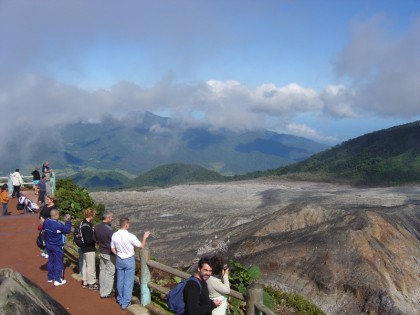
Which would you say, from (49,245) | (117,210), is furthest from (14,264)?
(117,210)

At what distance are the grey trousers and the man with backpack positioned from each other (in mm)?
4841

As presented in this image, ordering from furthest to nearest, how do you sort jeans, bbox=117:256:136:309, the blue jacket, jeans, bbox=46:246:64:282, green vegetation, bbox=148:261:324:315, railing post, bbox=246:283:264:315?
jeans, bbox=46:246:64:282 < the blue jacket < jeans, bbox=117:256:136:309 < green vegetation, bbox=148:261:324:315 < railing post, bbox=246:283:264:315

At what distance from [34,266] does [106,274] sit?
469 centimetres

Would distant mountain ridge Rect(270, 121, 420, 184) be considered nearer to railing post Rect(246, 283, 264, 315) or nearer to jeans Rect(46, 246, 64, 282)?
jeans Rect(46, 246, 64, 282)

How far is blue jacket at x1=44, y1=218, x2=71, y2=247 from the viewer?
1269 cm

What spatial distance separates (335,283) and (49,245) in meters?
13.5

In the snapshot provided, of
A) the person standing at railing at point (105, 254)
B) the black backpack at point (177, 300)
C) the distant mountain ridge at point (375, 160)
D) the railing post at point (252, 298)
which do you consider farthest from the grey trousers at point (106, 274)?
the distant mountain ridge at point (375, 160)

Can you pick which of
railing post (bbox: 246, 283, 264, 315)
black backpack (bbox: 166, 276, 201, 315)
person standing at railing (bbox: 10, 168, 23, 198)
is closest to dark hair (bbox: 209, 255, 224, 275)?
black backpack (bbox: 166, 276, 201, 315)

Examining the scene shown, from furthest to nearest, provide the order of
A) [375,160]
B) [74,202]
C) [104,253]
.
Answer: [375,160], [74,202], [104,253]

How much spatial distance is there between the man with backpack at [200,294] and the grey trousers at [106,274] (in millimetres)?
4841

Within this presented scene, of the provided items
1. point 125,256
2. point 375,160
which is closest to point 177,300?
point 125,256

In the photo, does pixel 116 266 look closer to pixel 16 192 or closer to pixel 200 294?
pixel 200 294

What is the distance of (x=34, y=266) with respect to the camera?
50.3 ft

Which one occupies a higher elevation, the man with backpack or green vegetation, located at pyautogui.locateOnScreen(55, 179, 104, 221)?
green vegetation, located at pyautogui.locateOnScreen(55, 179, 104, 221)
